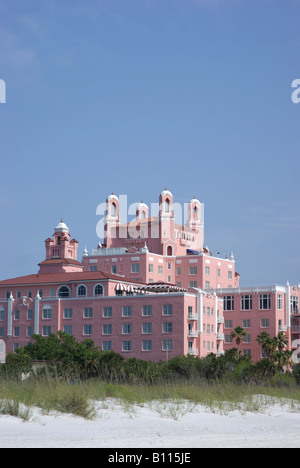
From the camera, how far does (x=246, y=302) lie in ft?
362

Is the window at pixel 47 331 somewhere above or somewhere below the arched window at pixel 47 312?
below

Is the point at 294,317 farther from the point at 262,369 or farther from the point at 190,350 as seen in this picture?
the point at 262,369

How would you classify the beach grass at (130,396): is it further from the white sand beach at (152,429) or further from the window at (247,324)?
the window at (247,324)

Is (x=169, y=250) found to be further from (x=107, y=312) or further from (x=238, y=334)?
(x=107, y=312)

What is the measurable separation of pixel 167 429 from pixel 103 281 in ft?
254

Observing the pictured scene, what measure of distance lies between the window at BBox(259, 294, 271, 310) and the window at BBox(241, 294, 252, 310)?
1431 millimetres

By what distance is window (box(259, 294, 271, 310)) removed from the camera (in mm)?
108925

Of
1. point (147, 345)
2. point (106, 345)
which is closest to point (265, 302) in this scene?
point (147, 345)

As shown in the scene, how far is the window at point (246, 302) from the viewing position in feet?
361

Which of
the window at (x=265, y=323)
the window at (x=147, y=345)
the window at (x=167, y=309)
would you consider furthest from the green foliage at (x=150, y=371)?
the window at (x=265, y=323)

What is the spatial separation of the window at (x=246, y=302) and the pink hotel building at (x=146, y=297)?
0.15m

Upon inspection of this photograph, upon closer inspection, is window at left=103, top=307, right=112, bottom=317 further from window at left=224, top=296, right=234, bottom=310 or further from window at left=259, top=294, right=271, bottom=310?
window at left=259, top=294, right=271, bottom=310
